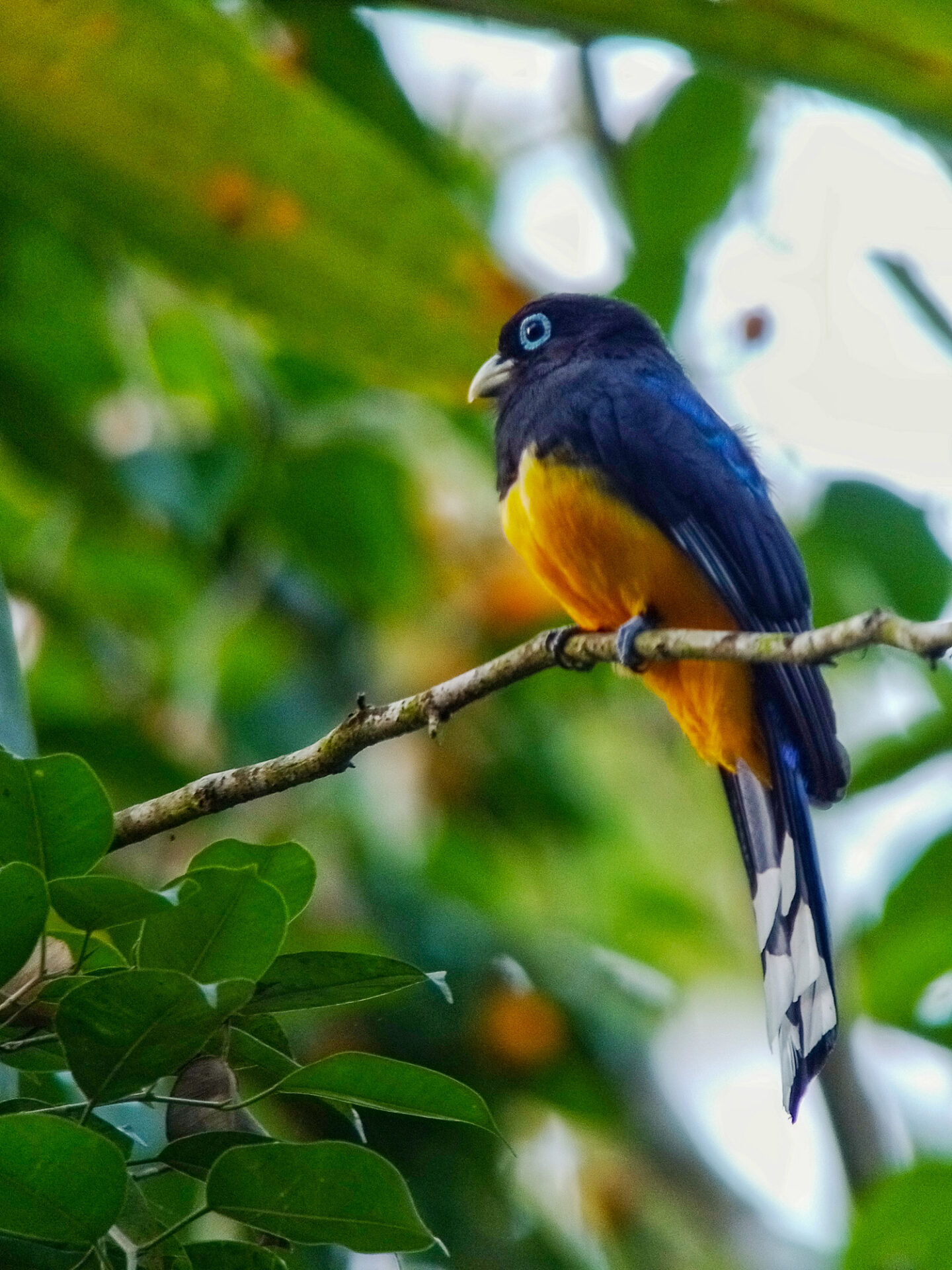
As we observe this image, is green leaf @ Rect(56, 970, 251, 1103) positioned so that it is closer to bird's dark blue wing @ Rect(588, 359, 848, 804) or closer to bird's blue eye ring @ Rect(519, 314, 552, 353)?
bird's dark blue wing @ Rect(588, 359, 848, 804)

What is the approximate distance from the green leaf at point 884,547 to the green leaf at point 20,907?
8.25ft

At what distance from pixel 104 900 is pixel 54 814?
0.16 meters

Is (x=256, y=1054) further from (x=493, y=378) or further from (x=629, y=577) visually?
(x=493, y=378)

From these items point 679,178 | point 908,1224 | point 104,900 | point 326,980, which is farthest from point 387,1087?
point 679,178

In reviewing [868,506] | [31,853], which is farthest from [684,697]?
[31,853]

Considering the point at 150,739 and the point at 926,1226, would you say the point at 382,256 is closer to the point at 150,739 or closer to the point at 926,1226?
the point at 150,739

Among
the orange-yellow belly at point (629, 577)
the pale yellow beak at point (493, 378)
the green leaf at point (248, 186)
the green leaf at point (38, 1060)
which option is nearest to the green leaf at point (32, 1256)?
the green leaf at point (38, 1060)

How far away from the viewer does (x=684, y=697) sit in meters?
3.31

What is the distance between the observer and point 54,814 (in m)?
1.63

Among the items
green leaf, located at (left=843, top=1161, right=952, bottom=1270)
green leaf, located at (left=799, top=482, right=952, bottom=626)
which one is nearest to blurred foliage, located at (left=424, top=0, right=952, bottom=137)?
green leaf, located at (left=799, top=482, right=952, bottom=626)

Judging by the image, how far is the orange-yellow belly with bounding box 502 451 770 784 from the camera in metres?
3.17

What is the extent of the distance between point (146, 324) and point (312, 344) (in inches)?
68.8

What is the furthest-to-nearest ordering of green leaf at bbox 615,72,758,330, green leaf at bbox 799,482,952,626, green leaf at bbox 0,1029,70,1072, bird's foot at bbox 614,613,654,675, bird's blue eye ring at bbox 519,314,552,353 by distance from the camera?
green leaf at bbox 615,72,758,330 → bird's blue eye ring at bbox 519,314,552,353 → green leaf at bbox 799,482,952,626 → bird's foot at bbox 614,613,654,675 → green leaf at bbox 0,1029,70,1072

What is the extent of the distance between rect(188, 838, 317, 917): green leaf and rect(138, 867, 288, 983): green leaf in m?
0.11
